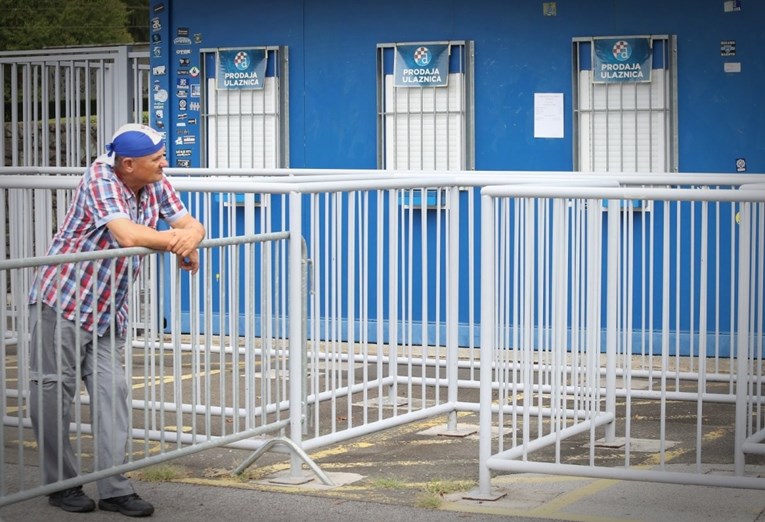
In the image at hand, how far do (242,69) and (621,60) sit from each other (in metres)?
3.35

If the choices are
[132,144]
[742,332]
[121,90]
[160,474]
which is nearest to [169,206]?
[132,144]

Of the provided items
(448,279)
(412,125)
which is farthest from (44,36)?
(448,279)

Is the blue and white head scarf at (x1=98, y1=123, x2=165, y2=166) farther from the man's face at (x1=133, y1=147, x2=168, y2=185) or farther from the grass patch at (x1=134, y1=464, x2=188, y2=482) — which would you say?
the grass patch at (x1=134, y1=464, x2=188, y2=482)

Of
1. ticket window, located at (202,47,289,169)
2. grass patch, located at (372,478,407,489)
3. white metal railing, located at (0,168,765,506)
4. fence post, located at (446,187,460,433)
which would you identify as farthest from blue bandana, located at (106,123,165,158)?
ticket window, located at (202,47,289,169)

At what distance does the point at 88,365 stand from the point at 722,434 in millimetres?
3979

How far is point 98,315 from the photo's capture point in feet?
23.3

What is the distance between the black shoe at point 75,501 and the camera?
729cm

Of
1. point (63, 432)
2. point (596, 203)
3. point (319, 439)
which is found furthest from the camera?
point (319, 439)

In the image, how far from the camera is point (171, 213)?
25.2 ft

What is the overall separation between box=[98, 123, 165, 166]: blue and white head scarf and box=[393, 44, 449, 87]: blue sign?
5819 millimetres

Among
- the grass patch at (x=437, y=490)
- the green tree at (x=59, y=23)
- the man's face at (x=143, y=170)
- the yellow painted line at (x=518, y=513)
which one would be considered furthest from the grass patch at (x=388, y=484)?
the green tree at (x=59, y=23)

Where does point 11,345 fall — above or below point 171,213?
below

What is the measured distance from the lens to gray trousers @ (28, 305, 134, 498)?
7.09 m

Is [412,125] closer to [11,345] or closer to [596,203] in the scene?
[11,345]
